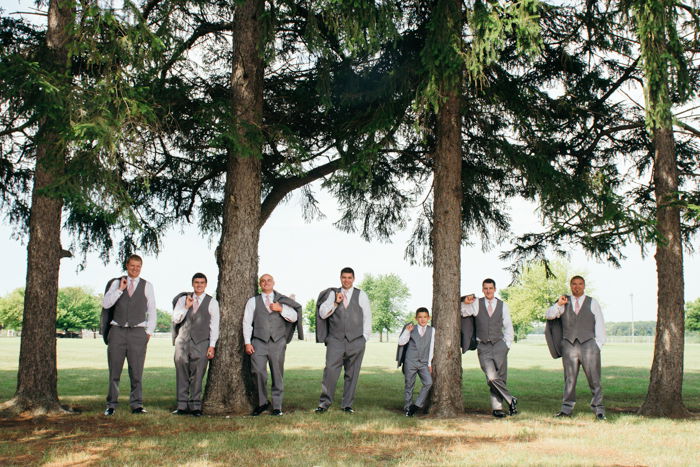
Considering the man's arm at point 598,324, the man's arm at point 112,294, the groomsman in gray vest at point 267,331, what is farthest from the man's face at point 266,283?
the man's arm at point 598,324

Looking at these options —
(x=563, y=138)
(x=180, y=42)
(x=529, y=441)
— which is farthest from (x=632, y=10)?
(x=180, y=42)

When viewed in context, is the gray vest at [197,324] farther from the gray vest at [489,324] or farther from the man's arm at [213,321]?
the gray vest at [489,324]

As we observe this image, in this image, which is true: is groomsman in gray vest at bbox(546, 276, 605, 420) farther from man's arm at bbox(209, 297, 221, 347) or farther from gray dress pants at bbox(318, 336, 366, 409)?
man's arm at bbox(209, 297, 221, 347)

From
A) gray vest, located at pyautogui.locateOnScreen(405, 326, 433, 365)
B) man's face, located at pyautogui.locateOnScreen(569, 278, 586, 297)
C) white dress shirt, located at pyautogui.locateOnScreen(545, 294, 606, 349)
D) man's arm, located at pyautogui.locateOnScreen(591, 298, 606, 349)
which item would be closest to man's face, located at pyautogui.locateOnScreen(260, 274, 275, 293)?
gray vest, located at pyautogui.locateOnScreen(405, 326, 433, 365)

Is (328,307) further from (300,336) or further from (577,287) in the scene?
(577,287)

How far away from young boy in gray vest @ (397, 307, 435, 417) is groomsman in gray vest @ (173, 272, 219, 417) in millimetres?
2662

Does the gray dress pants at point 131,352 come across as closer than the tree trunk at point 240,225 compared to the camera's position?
Yes

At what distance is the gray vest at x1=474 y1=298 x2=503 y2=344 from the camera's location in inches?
356

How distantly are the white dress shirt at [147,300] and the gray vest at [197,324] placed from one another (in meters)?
0.41

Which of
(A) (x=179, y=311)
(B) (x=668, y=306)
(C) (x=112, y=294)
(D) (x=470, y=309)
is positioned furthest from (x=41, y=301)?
(B) (x=668, y=306)

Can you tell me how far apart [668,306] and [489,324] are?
2.83 m

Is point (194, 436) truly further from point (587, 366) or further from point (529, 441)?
point (587, 366)

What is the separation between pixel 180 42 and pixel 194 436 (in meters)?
5.77

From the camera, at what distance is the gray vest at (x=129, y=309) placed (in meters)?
8.52
